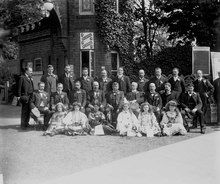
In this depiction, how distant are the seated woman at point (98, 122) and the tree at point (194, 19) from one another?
29.8ft

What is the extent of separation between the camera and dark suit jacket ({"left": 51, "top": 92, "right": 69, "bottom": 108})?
467 inches

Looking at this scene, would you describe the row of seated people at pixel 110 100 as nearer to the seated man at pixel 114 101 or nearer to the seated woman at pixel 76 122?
the seated man at pixel 114 101

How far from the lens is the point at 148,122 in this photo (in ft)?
35.7

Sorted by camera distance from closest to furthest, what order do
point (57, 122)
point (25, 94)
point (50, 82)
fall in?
point (57, 122), point (25, 94), point (50, 82)

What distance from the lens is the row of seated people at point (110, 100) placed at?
11617 millimetres

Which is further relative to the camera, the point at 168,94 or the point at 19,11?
the point at 19,11

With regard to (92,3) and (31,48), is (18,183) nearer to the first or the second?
(92,3)

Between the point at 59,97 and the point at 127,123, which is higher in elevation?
the point at 59,97

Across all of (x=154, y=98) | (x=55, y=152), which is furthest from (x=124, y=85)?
(x=55, y=152)

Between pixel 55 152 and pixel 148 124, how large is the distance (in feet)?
12.1

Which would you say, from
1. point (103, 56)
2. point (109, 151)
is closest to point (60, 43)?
point (103, 56)

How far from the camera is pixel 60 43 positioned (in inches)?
795

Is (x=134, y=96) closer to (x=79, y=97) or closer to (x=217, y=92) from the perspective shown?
(x=79, y=97)

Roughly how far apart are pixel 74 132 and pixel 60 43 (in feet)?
33.6
